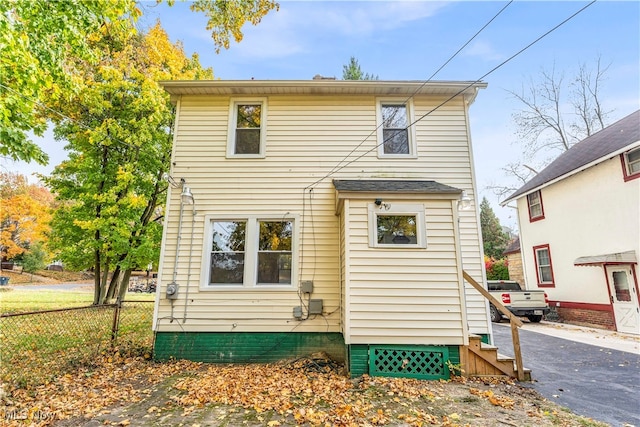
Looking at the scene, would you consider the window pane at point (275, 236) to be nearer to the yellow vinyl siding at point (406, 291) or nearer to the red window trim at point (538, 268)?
the yellow vinyl siding at point (406, 291)

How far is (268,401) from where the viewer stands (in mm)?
4090

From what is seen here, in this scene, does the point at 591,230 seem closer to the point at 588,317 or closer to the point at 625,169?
the point at 625,169

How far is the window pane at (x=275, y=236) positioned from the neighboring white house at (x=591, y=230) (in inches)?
431

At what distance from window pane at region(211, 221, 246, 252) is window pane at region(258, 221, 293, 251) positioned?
422 mm

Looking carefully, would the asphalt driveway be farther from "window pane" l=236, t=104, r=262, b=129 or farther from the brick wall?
"window pane" l=236, t=104, r=262, b=129

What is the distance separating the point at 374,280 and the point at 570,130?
21179mm

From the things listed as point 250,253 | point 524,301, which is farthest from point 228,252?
point 524,301

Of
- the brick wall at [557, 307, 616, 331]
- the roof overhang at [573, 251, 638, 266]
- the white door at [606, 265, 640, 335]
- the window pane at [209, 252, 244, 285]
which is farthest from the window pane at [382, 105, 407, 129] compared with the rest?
the brick wall at [557, 307, 616, 331]

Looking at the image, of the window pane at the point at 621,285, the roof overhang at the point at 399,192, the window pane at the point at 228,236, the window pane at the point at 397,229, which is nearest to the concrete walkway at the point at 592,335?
the window pane at the point at 621,285

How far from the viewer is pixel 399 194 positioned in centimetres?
552

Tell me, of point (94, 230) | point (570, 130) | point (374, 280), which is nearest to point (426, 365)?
point (374, 280)

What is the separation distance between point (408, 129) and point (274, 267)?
14.7 feet

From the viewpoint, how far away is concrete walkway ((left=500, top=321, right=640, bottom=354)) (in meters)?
7.75

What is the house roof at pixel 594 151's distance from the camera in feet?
34.0
